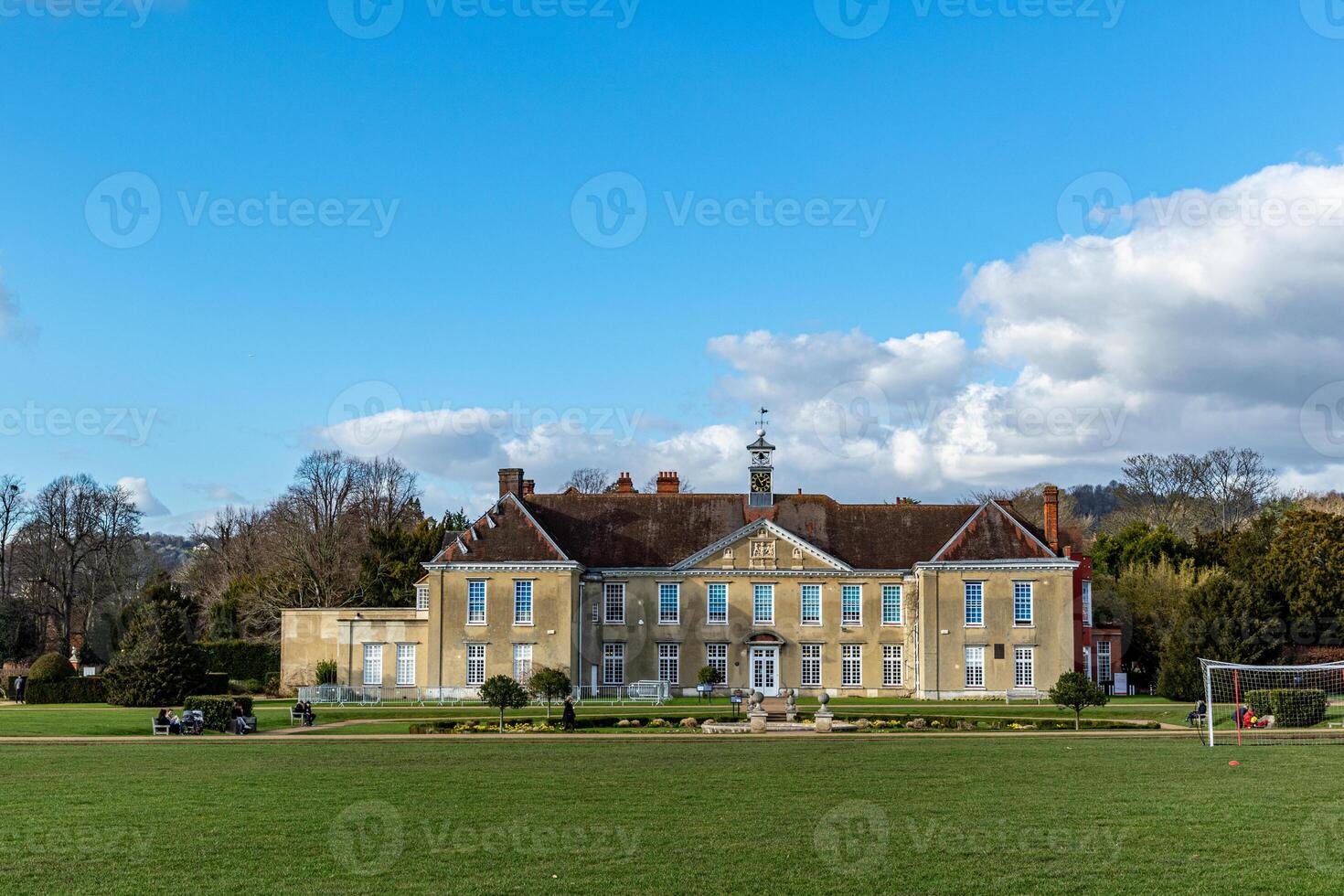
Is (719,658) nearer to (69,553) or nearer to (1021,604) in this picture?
(1021,604)

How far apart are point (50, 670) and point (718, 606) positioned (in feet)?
88.2

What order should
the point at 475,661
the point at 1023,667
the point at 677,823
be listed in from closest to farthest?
the point at 677,823 < the point at 1023,667 < the point at 475,661

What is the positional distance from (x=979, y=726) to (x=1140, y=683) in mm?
27279

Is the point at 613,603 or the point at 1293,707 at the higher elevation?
the point at 613,603

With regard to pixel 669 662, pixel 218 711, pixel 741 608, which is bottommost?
pixel 218 711

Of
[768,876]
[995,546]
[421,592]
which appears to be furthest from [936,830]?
[421,592]

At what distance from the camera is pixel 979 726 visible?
34.5 metres

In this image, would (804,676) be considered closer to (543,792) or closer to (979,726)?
(979,726)

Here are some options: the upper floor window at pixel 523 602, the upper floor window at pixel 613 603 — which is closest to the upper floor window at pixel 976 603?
the upper floor window at pixel 613 603

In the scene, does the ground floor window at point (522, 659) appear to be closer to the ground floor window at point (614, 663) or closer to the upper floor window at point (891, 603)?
the ground floor window at point (614, 663)

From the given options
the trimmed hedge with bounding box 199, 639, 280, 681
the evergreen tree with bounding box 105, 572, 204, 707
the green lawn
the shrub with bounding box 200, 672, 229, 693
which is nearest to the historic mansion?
the shrub with bounding box 200, 672, 229, 693

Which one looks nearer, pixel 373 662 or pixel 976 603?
pixel 976 603

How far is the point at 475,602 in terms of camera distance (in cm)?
5284

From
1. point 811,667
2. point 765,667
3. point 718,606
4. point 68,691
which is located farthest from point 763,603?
point 68,691
